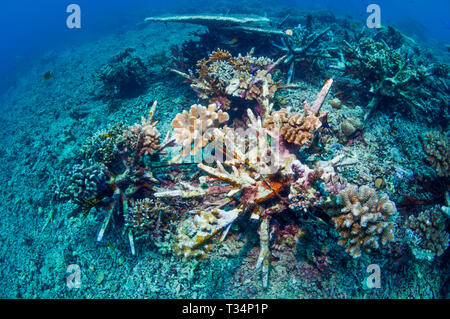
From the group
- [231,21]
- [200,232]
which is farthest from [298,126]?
[231,21]

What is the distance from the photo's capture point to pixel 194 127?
131 inches

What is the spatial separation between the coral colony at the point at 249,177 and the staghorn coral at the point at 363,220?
0.01 m

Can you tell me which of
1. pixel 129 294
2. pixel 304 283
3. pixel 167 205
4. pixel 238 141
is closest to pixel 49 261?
pixel 129 294

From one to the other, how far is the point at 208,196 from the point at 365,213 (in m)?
2.01

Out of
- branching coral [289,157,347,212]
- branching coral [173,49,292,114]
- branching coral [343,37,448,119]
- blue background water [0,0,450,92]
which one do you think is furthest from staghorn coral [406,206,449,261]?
blue background water [0,0,450,92]

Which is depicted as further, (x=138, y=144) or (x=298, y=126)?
(x=138, y=144)

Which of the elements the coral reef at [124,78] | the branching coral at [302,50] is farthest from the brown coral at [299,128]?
the coral reef at [124,78]

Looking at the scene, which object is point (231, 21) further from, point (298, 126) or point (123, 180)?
point (123, 180)

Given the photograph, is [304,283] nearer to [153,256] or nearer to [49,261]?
[153,256]

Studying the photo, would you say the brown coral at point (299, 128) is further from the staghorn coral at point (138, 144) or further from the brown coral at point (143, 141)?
the brown coral at point (143, 141)

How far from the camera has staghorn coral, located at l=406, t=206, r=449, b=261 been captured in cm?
272

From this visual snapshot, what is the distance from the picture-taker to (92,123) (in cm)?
530

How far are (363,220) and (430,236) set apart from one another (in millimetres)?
1337

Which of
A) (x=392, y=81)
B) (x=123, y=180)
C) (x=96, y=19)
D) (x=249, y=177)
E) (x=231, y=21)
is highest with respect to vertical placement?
(x=96, y=19)
